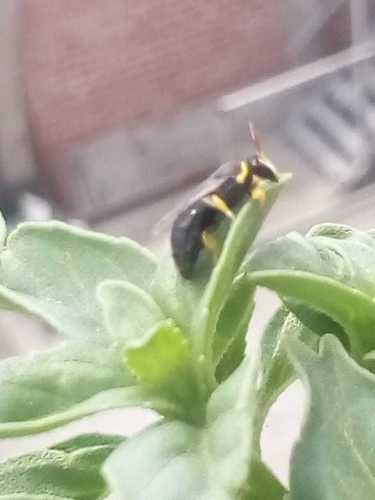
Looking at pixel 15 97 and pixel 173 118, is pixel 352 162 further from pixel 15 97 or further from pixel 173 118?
pixel 15 97

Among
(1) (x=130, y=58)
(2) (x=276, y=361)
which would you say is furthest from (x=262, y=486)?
(1) (x=130, y=58)

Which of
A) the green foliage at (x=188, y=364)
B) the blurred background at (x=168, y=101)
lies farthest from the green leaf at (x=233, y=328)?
the blurred background at (x=168, y=101)

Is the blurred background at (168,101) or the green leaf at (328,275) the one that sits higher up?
the green leaf at (328,275)

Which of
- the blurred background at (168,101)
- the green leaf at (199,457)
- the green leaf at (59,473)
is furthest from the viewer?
the blurred background at (168,101)

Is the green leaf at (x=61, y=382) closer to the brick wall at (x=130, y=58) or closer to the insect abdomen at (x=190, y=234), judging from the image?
the insect abdomen at (x=190, y=234)

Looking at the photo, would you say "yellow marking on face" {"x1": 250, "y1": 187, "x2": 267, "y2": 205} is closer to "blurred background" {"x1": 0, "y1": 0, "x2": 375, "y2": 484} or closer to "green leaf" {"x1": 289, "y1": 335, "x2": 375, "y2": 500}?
"green leaf" {"x1": 289, "y1": 335, "x2": 375, "y2": 500}

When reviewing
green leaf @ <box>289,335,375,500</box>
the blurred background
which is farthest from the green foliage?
the blurred background

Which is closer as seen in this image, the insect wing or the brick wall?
the insect wing
